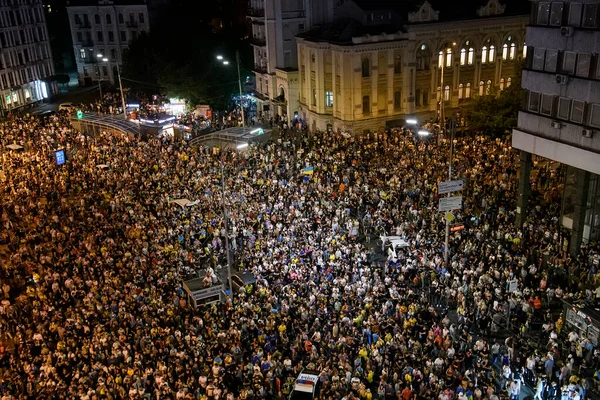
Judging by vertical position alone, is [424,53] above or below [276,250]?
above

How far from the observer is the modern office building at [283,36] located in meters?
A: 62.4

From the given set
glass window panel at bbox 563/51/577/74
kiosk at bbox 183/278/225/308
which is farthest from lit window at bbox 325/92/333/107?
kiosk at bbox 183/278/225/308

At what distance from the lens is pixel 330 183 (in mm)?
40938

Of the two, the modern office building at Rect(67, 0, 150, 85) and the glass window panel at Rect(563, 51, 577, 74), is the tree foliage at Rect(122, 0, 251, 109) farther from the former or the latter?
the glass window panel at Rect(563, 51, 577, 74)

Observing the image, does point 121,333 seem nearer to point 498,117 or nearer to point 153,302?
point 153,302

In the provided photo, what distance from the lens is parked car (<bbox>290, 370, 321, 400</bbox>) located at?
69.7 ft

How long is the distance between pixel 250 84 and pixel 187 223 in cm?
4798

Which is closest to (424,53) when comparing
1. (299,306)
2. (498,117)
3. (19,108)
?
(498,117)

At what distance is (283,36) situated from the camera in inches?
2489

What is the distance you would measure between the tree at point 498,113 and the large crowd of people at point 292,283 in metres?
2.72

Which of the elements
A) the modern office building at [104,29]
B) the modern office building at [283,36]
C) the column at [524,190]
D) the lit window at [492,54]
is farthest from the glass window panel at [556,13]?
the modern office building at [104,29]

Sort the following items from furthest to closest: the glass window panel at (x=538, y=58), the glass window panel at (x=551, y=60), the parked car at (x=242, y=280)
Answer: the glass window panel at (x=538, y=58), the glass window panel at (x=551, y=60), the parked car at (x=242, y=280)

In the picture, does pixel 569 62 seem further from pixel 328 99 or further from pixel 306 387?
pixel 328 99

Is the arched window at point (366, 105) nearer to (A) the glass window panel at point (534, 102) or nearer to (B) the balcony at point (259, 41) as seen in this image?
(B) the balcony at point (259, 41)
